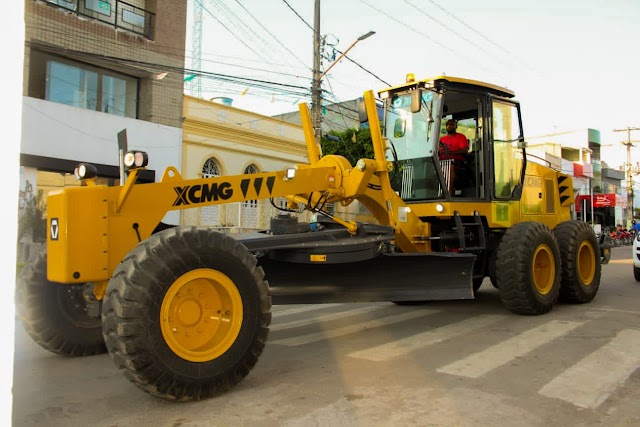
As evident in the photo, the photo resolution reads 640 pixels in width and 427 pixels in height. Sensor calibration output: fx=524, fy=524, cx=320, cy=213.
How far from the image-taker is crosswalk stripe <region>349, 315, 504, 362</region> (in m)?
5.18

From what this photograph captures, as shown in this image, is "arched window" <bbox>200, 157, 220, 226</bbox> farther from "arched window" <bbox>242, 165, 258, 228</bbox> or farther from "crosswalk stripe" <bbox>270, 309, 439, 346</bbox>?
"crosswalk stripe" <bbox>270, 309, 439, 346</bbox>

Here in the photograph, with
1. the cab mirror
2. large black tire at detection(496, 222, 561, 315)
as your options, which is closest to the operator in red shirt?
the cab mirror

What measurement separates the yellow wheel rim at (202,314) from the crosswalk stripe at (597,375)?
2.45m

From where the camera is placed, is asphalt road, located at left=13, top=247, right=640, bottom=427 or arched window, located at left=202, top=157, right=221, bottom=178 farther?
arched window, located at left=202, top=157, right=221, bottom=178

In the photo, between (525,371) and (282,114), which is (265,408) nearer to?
(525,371)

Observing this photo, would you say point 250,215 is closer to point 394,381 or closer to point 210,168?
point 210,168

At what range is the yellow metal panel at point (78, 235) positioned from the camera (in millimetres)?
3818

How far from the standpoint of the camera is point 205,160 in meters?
19.3

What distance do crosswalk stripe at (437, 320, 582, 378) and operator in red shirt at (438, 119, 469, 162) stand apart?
2619mm

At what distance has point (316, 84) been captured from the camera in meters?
18.2

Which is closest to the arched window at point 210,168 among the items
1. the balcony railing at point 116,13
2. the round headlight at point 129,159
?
the balcony railing at point 116,13

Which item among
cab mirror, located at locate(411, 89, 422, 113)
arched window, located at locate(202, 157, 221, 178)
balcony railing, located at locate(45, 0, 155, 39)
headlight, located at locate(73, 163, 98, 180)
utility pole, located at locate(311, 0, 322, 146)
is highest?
balcony railing, located at locate(45, 0, 155, 39)

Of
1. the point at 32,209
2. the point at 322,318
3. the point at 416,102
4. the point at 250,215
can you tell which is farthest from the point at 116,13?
the point at 322,318

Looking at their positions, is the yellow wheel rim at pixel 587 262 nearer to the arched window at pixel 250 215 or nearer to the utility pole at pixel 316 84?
the utility pole at pixel 316 84
